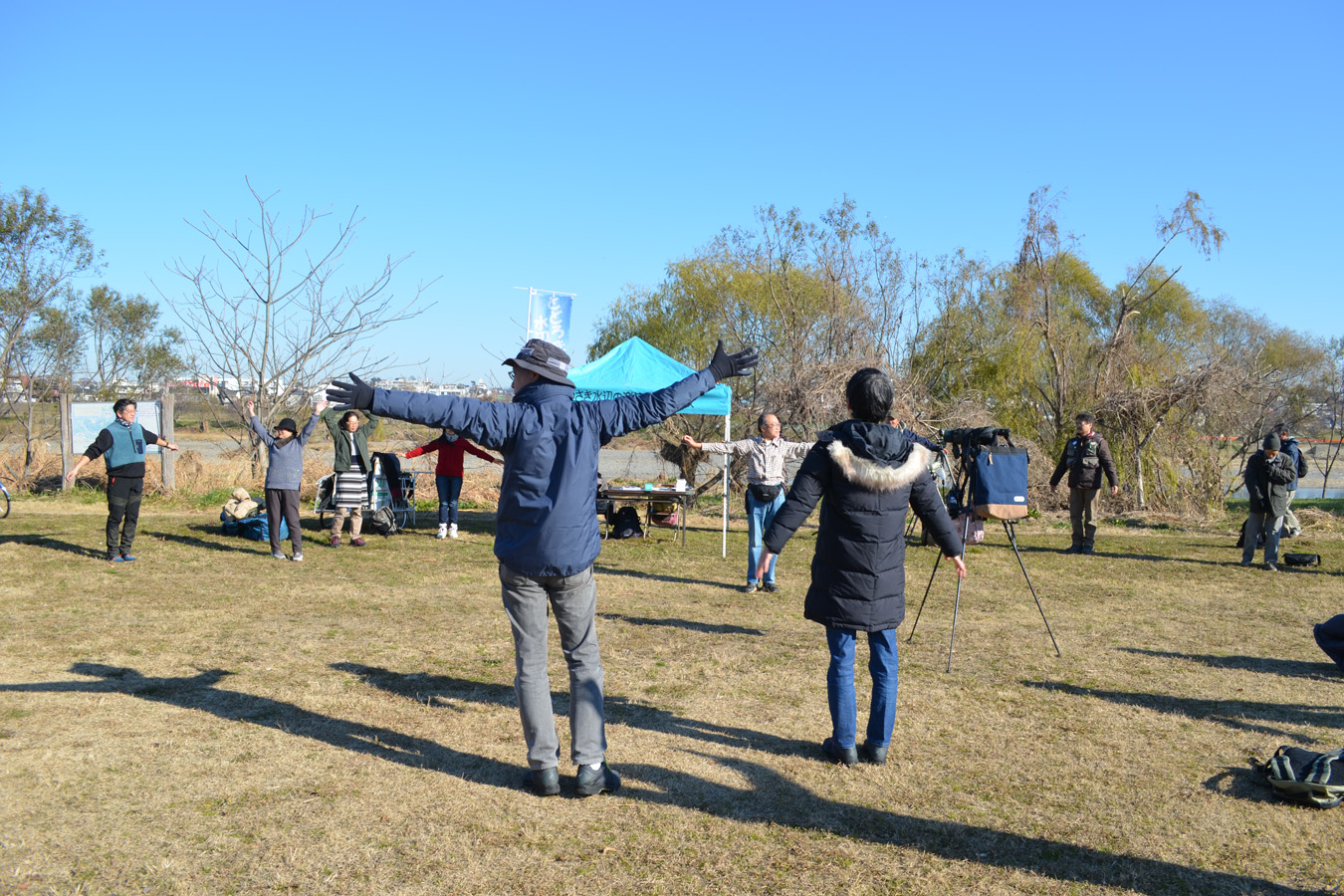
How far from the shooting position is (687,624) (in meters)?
7.51

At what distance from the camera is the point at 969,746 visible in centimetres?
480

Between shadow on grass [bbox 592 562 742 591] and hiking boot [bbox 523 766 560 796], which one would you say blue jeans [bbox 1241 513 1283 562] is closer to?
shadow on grass [bbox 592 562 742 591]

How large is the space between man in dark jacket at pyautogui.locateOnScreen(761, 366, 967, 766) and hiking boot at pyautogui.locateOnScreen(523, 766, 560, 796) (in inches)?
54.9

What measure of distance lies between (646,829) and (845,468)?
1835 millimetres

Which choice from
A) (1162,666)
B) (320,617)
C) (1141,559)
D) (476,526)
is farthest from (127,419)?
(1141,559)

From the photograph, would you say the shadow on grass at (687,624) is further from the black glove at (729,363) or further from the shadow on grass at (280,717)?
the black glove at (729,363)

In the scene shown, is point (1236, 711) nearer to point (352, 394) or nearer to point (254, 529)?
point (352, 394)

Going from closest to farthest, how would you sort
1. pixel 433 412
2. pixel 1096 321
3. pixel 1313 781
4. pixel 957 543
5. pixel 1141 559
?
1. pixel 433 412
2. pixel 1313 781
3. pixel 957 543
4. pixel 1141 559
5. pixel 1096 321

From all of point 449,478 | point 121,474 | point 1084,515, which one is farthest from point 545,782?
point 1084,515

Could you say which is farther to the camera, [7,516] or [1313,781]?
[7,516]

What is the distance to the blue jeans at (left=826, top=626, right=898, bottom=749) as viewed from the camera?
14.4 ft

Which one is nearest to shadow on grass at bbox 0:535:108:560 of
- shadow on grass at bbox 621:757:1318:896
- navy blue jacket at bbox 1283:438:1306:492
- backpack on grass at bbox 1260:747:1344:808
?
shadow on grass at bbox 621:757:1318:896

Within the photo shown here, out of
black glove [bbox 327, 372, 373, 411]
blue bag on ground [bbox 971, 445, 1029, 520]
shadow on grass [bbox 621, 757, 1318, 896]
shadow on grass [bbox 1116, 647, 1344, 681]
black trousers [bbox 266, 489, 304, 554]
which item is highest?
black glove [bbox 327, 372, 373, 411]

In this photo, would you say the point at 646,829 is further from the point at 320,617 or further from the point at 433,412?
the point at 320,617
